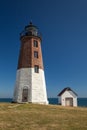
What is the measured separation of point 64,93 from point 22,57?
44.4 feet

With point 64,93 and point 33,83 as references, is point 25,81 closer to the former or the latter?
point 33,83

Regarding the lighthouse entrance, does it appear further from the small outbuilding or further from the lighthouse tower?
the small outbuilding

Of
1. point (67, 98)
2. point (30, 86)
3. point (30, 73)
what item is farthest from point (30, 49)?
point (67, 98)

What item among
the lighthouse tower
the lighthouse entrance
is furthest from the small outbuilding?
the lighthouse entrance

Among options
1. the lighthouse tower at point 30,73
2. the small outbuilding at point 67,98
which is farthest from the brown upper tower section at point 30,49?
the small outbuilding at point 67,98

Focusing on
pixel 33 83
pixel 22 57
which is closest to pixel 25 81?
pixel 33 83

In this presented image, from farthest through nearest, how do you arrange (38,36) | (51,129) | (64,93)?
(64,93), (38,36), (51,129)

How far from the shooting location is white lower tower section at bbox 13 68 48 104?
85.6 feet

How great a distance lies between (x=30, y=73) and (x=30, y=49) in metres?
4.34

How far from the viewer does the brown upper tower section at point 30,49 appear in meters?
27.8

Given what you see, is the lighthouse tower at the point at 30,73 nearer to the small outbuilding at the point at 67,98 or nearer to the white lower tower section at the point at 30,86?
the white lower tower section at the point at 30,86

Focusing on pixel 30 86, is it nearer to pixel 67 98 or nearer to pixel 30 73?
pixel 30 73

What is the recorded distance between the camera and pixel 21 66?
27859mm

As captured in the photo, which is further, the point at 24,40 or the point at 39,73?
the point at 24,40
